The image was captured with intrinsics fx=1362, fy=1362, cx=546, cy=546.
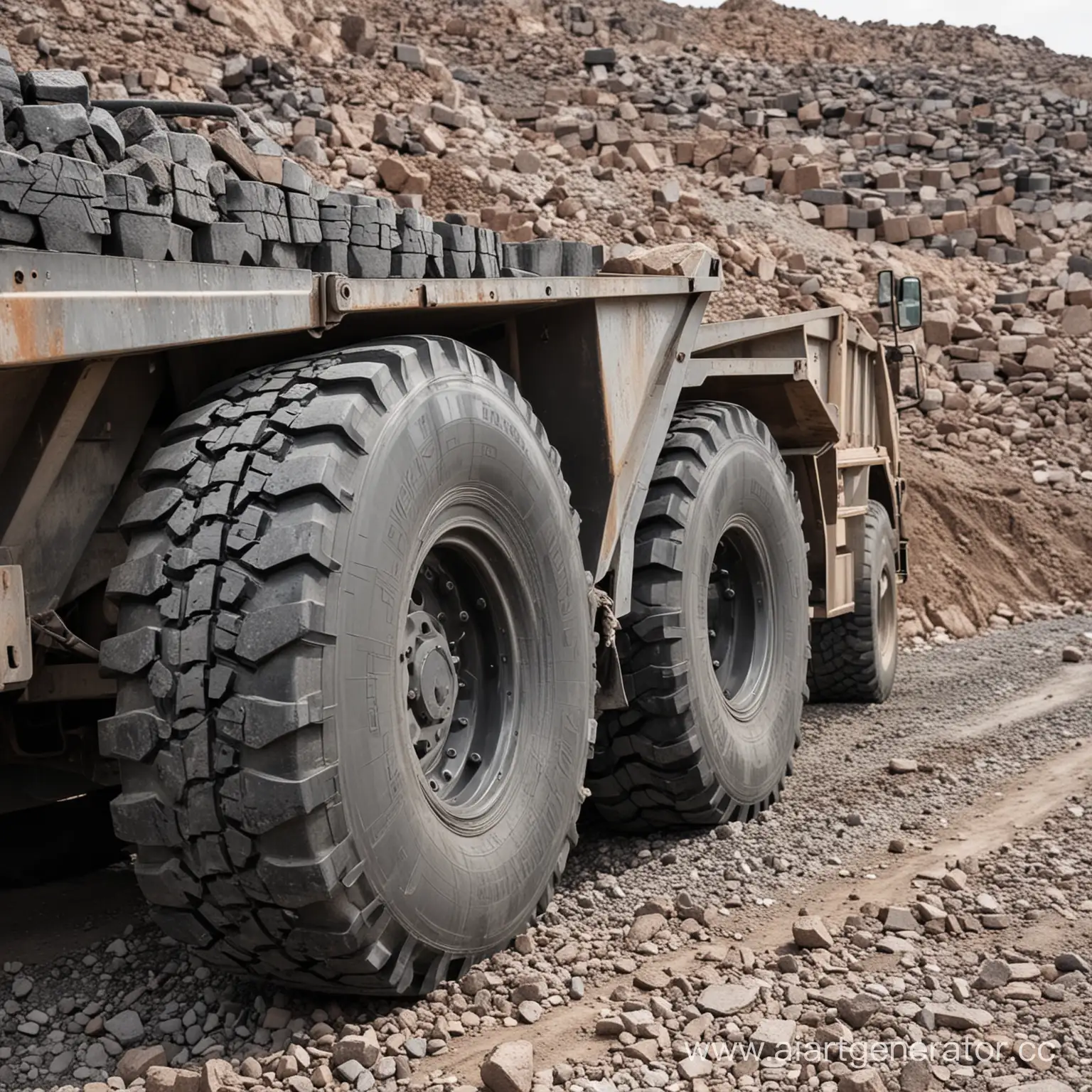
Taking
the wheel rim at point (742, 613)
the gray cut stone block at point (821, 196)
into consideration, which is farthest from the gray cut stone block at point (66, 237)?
the gray cut stone block at point (821, 196)

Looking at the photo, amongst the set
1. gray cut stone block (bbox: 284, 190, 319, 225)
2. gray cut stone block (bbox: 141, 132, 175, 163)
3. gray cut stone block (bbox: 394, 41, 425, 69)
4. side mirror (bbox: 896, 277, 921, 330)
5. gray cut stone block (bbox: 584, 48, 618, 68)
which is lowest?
side mirror (bbox: 896, 277, 921, 330)

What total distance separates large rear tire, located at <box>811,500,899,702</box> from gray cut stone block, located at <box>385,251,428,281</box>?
4718mm

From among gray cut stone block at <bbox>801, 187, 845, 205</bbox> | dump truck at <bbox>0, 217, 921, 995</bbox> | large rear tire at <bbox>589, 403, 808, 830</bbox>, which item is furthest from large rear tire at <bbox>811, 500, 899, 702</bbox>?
gray cut stone block at <bbox>801, 187, 845, 205</bbox>

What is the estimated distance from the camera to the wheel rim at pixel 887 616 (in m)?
8.34

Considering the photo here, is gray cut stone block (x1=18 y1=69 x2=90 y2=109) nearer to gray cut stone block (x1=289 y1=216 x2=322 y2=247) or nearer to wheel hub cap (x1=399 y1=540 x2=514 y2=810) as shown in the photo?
gray cut stone block (x1=289 y1=216 x2=322 y2=247)

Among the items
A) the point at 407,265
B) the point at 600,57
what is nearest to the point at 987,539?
the point at 407,265

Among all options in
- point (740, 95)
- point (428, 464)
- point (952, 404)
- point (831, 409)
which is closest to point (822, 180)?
point (740, 95)

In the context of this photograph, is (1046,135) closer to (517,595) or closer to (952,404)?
(952,404)

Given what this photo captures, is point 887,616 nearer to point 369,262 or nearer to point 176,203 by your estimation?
point 369,262

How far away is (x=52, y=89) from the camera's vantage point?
272cm

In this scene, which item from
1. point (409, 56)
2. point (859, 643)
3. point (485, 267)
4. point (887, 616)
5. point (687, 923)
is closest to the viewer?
point (485, 267)

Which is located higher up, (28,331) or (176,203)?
(176,203)

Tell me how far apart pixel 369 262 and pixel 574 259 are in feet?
3.73

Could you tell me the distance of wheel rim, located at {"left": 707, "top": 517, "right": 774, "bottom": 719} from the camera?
542 centimetres
